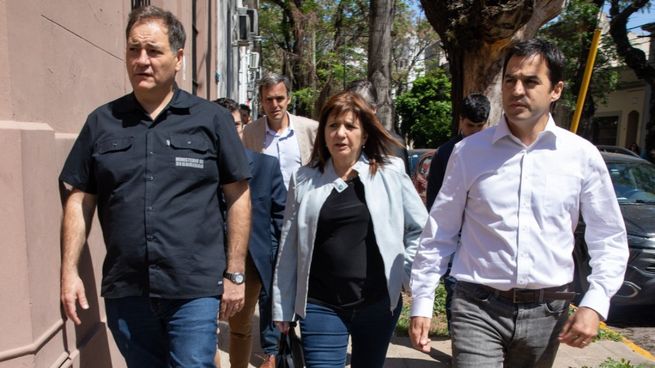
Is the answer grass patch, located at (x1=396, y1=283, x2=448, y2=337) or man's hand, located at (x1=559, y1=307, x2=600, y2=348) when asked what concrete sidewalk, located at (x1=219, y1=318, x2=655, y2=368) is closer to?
grass patch, located at (x1=396, y1=283, x2=448, y2=337)

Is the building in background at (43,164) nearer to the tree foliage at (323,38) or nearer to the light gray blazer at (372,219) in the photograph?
the light gray blazer at (372,219)

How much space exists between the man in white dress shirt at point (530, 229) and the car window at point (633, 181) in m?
5.11

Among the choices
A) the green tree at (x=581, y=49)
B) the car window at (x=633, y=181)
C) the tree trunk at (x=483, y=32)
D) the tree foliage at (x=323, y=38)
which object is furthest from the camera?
the tree foliage at (x=323, y=38)

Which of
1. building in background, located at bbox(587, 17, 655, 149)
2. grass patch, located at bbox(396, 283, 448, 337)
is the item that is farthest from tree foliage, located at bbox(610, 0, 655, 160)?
grass patch, located at bbox(396, 283, 448, 337)

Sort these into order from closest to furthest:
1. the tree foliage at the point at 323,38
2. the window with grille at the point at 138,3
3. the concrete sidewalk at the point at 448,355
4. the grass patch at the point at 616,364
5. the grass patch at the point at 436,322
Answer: the grass patch at the point at 616,364
the concrete sidewalk at the point at 448,355
the window with grille at the point at 138,3
the grass patch at the point at 436,322
the tree foliage at the point at 323,38

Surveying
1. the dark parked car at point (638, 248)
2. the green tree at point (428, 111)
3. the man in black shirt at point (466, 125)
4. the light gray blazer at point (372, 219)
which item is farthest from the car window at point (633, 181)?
the green tree at point (428, 111)

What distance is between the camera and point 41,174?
2.72m

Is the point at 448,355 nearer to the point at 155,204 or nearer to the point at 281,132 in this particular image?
the point at 281,132

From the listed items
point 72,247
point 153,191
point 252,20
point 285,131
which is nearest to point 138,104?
point 153,191

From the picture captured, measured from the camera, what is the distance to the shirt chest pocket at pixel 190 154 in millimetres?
2574

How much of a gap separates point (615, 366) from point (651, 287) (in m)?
2.09

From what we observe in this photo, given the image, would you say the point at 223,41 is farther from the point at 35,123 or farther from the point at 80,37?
the point at 35,123

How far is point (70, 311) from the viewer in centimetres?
258

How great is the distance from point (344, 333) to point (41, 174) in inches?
65.8
